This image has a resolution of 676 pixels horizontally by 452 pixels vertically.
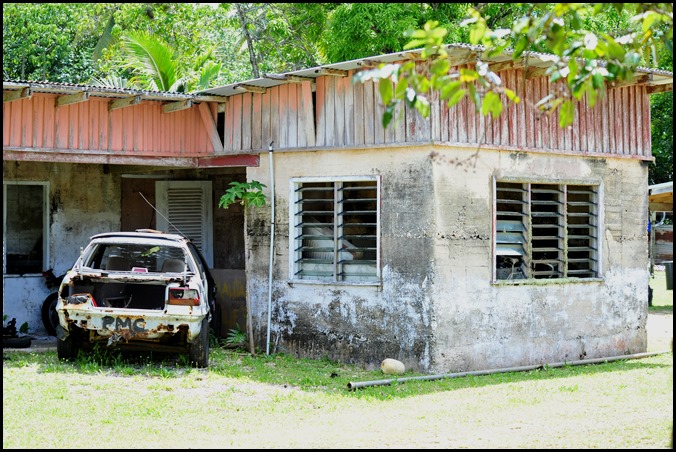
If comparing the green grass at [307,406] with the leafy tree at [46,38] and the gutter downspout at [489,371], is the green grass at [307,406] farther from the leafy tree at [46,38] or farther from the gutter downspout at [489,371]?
the leafy tree at [46,38]

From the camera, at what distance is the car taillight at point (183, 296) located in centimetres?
1130

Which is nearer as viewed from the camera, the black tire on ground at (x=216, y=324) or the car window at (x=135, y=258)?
the car window at (x=135, y=258)

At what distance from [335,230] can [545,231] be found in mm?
3122

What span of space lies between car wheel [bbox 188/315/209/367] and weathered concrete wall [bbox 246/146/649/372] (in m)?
1.62

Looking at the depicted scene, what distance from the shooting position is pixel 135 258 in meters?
13.2

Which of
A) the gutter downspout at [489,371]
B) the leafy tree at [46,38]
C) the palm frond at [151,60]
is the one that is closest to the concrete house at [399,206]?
the gutter downspout at [489,371]

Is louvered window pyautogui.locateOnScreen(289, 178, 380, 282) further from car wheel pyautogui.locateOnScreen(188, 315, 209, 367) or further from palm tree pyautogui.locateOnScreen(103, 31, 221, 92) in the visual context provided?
palm tree pyautogui.locateOnScreen(103, 31, 221, 92)

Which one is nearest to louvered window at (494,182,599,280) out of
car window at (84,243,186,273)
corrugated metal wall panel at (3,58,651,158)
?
corrugated metal wall panel at (3,58,651,158)

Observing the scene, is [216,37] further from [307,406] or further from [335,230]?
[307,406]

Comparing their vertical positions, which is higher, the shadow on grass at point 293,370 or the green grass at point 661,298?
the green grass at point 661,298

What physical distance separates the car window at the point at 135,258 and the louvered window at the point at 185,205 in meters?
1.49

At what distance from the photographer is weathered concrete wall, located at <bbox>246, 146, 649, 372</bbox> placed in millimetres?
11820

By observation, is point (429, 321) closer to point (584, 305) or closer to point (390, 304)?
point (390, 304)

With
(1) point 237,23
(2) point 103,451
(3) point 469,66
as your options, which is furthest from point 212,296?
(1) point 237,23
